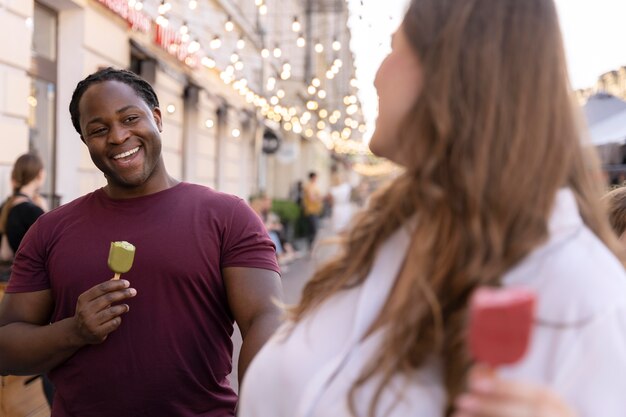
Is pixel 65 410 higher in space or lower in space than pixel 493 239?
lower

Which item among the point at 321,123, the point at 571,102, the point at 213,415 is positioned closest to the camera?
the point at 571,102

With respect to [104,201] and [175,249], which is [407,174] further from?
[104,201]

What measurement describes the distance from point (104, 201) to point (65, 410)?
630 millimetres

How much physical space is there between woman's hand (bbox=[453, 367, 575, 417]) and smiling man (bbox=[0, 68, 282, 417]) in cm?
101

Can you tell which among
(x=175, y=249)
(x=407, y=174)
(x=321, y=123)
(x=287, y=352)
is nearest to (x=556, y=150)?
(x=407, y=174)

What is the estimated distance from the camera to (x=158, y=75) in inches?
439

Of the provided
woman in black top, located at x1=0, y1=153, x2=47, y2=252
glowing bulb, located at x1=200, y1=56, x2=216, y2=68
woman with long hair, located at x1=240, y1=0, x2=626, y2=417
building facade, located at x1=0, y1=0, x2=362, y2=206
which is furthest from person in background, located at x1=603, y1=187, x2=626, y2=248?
glowing bulb, located at x1=200, y1=56, x2=216, y2=68

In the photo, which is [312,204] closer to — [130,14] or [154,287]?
[130,14]

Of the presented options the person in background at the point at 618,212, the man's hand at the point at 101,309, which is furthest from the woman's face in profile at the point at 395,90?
the person in background at the point at 618,212

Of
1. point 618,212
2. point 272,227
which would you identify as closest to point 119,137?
point 618,212

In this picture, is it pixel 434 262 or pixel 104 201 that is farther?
pixel 104 201

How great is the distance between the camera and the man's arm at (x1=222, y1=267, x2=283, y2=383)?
1906 mm

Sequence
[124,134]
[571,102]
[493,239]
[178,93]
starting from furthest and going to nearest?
[178,93] < [124,134] < [571,102] < [493,239]

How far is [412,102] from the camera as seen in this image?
1.18 meters
